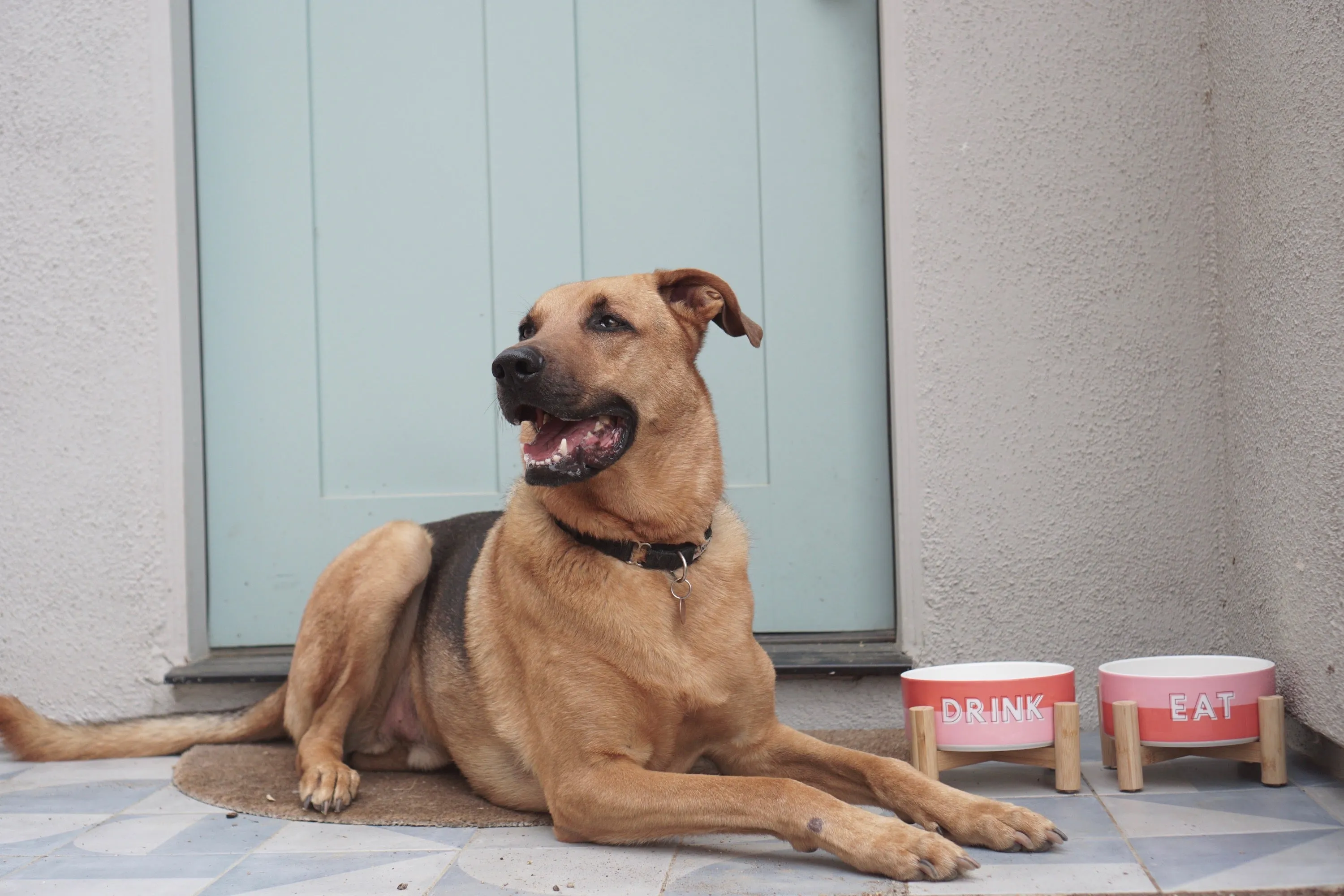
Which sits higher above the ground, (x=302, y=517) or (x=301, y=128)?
(x=301, y=128)

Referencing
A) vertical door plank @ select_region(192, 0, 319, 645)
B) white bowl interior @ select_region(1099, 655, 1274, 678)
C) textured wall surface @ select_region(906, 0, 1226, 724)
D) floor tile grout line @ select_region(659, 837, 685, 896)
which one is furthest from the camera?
vertical door plank @ select_region(192, 0, 319, 645)

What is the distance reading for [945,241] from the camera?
336 centimetres

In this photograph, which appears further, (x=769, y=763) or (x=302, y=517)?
(x=302, y=517)

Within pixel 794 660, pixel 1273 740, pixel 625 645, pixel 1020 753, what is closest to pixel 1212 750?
pixel 1273 740

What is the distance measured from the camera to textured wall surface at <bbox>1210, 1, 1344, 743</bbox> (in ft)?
8.43

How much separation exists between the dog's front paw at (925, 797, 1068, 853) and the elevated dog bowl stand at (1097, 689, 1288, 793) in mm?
452

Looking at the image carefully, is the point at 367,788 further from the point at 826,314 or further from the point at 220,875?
the point at 826,314

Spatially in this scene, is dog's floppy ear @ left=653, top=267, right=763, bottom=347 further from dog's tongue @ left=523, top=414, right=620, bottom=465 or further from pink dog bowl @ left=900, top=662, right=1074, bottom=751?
pink dog bowl @ left=900, top=662, right=1074, bottom=751

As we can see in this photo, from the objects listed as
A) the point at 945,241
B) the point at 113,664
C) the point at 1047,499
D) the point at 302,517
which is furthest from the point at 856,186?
the point at 113,664

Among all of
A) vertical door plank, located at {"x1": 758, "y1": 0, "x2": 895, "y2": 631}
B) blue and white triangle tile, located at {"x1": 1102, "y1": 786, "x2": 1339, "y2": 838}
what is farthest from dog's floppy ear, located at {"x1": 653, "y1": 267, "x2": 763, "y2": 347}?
blue and white triangle tile, located at {"x1": 1102, "y1": 786, "x2": 1339, "y2": 838}

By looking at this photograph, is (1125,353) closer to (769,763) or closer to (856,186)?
(856,186)

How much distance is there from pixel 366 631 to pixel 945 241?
2007mm

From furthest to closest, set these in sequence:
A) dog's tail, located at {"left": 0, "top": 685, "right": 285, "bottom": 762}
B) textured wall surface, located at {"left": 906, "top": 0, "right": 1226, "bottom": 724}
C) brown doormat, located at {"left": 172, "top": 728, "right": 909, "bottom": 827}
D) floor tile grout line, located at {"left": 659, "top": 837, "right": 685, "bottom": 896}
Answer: textured wall surface, located at {"left": 906, "top": 0, "right": 1226, "bottom": 724}, dog's tail, located at {"left": 0, "top": 685, "right": 285, "bottom": 762}, brown doormat, located at {"left": 172, "top": 728, "right": 909, "bottom": 827}, floor tile grout line, located at {"left": 659, "top": 837, "right": 685, "bottom": 896}

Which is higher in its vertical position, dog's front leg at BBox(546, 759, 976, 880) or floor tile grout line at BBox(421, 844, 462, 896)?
dog's front leg at BBox(546, 759, 976, 880)
